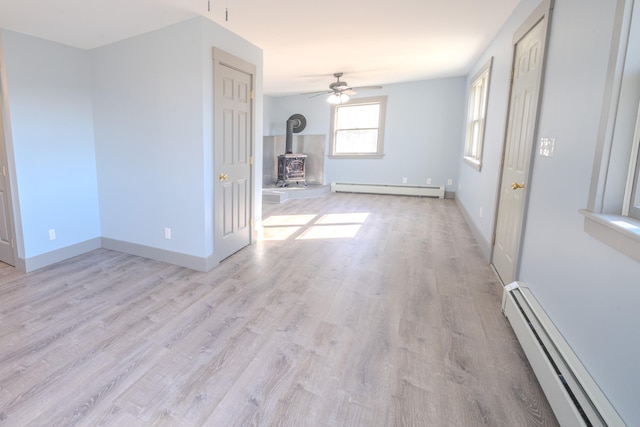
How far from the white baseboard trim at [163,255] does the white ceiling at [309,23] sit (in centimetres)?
213

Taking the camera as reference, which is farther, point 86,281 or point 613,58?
point 86,281

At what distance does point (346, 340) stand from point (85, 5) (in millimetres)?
3177

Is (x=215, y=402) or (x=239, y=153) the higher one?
(x=239, y=153)

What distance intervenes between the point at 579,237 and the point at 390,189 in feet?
19.8

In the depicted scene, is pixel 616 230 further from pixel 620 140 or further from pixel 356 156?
pixel 356 156

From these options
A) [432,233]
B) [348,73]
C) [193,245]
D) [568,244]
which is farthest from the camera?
[348,73]

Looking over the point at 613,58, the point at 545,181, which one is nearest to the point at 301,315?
the point at 545,181

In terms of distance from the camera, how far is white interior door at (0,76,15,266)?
2.97 m

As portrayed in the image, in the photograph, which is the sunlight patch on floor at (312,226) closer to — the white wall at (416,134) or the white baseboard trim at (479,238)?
the white baseboard trim at (479,238)

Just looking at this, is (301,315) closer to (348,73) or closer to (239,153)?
(239,153)

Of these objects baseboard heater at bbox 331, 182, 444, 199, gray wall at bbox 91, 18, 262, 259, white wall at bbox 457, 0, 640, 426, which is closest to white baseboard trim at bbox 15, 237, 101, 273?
gray wall at bbox 91, 18, 262, 259

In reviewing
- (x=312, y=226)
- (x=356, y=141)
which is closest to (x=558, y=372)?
(x=312, y=226)

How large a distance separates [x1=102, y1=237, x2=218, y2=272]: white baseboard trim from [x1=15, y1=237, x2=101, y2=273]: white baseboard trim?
0.13 meters

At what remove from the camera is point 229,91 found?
3281 millimetres
